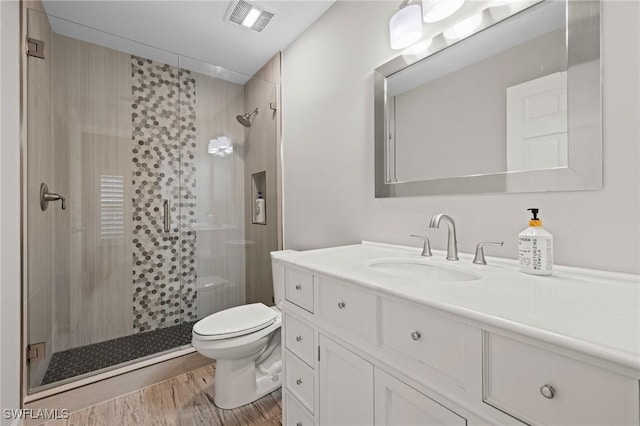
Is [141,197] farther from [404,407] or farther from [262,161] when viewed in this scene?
[404,407]

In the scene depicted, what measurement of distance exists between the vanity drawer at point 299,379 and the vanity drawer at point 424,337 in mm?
458

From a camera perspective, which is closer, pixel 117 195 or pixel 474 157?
pixel 474 157

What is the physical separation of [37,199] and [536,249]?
2387mm

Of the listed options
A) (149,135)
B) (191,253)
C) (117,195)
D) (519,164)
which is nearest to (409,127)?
(519,164)

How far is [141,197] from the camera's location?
2.22 metres

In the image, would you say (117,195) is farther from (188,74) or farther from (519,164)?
(519,164)

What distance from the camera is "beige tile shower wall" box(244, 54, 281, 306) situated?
240 cm

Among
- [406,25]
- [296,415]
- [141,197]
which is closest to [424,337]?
[296,415]

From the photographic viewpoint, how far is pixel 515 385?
54cm

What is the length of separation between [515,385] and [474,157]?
2.78ft

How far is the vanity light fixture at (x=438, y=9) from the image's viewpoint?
1139 mm

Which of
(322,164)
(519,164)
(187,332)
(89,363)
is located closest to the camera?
(519,164)

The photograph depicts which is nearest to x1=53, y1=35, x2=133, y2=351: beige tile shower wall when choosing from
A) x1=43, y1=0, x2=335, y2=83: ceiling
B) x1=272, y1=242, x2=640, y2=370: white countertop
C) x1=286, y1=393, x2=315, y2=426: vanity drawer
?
x1=43, y1=0, x2=335, y2=83: ceiling

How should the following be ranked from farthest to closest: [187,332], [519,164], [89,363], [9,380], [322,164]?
[187,332], [322,164], [89,363], [9,380], [519,164]
